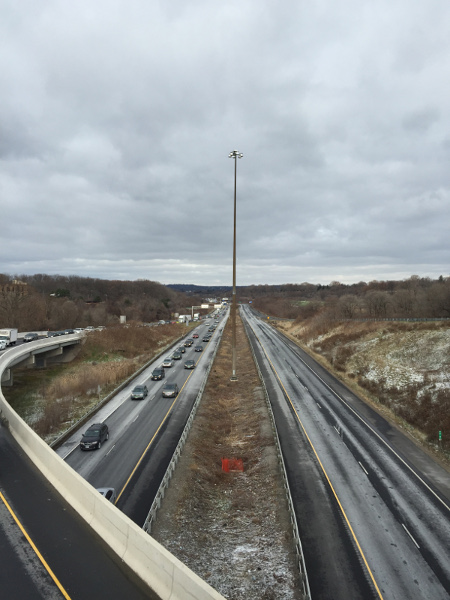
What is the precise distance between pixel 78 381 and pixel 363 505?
112 ft

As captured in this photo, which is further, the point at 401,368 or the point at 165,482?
the point at 401,368

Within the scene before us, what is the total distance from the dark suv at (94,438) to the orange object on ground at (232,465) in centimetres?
802

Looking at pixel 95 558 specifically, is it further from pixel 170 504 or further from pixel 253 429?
pixel 253 429

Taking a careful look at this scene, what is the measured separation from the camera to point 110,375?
43938 mm

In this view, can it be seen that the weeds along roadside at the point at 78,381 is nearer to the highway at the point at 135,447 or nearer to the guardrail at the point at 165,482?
the highway at the point at 135,447

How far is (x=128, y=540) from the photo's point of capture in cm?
921

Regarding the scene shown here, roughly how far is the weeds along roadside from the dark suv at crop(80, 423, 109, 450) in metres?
4.61

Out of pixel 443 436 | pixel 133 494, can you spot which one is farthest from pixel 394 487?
pixel 133 494

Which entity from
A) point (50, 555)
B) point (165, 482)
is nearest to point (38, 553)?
point (50, 555)

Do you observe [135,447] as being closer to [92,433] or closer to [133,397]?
[92,433]

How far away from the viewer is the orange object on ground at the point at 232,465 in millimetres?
22000

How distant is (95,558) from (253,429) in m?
19.7

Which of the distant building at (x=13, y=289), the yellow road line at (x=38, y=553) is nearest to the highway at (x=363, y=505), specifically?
the yellow road line at (x=38, y=553)

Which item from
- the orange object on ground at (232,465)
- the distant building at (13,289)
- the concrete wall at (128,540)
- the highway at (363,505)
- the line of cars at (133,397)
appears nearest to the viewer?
the concrete wall at (128,540)
